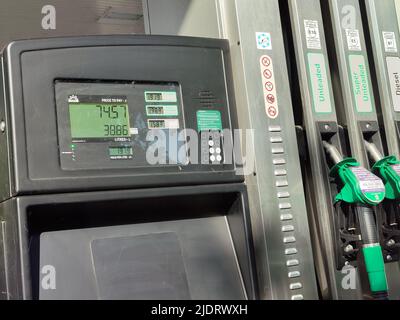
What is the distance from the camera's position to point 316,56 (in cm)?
191

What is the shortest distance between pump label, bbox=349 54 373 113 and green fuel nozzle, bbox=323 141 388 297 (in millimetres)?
280

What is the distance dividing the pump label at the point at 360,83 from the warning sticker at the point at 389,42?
0.40 ft

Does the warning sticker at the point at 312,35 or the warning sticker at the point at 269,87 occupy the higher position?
the warning sticker at the point at 312,35

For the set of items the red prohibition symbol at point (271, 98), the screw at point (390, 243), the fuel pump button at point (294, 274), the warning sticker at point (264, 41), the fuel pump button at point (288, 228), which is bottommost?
the fuel pump button at point (294, 274)

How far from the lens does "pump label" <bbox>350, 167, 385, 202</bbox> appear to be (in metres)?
1.68

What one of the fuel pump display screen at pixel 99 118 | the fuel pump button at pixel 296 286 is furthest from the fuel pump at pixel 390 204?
the fuel pump display screen at pixel 99 118

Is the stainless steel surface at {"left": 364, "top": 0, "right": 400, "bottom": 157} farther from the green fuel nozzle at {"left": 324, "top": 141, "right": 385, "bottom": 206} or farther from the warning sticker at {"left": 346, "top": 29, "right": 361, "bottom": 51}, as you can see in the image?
the green fuel nozzle at {"left": 324, "top": 141, "right": 385, "bottom": 206}

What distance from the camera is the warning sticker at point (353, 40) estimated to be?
1.96 m

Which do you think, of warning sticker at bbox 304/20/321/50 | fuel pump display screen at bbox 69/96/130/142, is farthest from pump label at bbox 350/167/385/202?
fuel pump display screen at bbox 69/96/130/142

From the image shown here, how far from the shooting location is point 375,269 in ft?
5.45

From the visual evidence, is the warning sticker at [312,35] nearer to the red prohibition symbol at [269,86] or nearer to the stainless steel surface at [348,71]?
the stainless steel surface at [348,71]

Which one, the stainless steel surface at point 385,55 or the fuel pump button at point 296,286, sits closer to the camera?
the fuel pump button at point 296,286

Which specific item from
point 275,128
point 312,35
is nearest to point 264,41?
point 312,35
